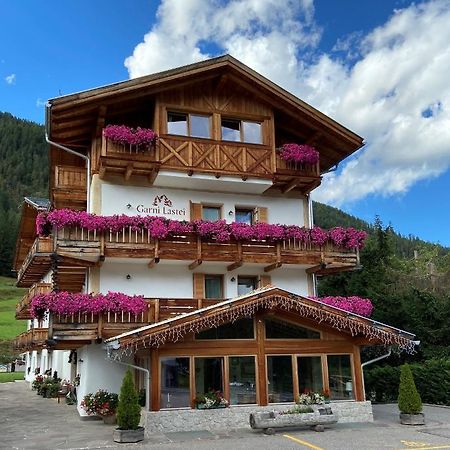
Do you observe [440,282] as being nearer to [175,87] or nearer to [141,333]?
[175,87]

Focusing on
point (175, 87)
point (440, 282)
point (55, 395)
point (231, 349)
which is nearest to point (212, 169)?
point (175, 87)

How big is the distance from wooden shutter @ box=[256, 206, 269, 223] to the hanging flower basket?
2.19 m

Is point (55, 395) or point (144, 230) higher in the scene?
point (144, 230)

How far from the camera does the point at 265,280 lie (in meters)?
21.3

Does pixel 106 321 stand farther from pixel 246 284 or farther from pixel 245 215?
pixel 245 215

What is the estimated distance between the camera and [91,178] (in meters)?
20.6

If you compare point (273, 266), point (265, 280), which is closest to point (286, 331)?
point (273, 266)

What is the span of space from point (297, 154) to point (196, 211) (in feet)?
14.8

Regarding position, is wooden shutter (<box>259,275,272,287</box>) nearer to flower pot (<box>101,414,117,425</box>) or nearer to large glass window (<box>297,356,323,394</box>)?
large glass window (<box>297,356,323,394</box>)

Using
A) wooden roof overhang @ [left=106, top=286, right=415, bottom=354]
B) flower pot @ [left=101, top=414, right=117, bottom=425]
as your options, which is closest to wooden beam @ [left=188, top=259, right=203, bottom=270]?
wooden roof overhang @ [left=106, top=286, right=415, bottom=354]

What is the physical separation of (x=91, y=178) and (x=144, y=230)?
3.51 meters

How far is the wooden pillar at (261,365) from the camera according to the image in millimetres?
16578

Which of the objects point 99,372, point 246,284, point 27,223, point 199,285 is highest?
point 27,223

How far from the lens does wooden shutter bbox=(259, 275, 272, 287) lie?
21228 mm
